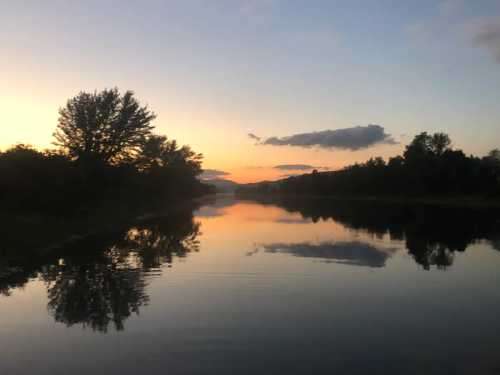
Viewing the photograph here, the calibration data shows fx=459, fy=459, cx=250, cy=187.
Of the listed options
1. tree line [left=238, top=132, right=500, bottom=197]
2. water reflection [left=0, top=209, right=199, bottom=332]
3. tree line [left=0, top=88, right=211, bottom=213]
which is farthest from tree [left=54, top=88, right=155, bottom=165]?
tree line [left=238, top=132, right=500, bottom=197]

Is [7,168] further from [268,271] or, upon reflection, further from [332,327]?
[332,327]

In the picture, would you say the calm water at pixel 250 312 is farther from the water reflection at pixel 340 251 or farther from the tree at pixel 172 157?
the tree at pixel 172 157

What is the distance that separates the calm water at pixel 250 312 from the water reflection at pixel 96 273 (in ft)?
0.22

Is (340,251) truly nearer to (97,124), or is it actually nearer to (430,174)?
(97,124)

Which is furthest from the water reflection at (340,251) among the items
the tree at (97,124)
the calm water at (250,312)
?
the tree at (97,124)

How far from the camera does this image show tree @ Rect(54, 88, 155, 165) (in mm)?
50688

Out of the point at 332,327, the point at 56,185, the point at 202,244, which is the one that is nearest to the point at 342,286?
the point at 332,327

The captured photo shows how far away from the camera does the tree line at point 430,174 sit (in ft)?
339

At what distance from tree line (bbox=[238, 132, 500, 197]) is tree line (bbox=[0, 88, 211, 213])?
63054 mm

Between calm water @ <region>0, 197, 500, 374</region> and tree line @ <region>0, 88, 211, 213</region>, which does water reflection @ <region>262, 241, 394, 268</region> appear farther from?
tree line @ <region>0, 88, 211, 213</region>

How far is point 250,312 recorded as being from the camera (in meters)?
10.9

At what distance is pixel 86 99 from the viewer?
51344mm

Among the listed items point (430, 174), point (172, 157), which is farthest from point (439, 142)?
point (172, 157)

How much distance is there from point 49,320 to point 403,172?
120m
